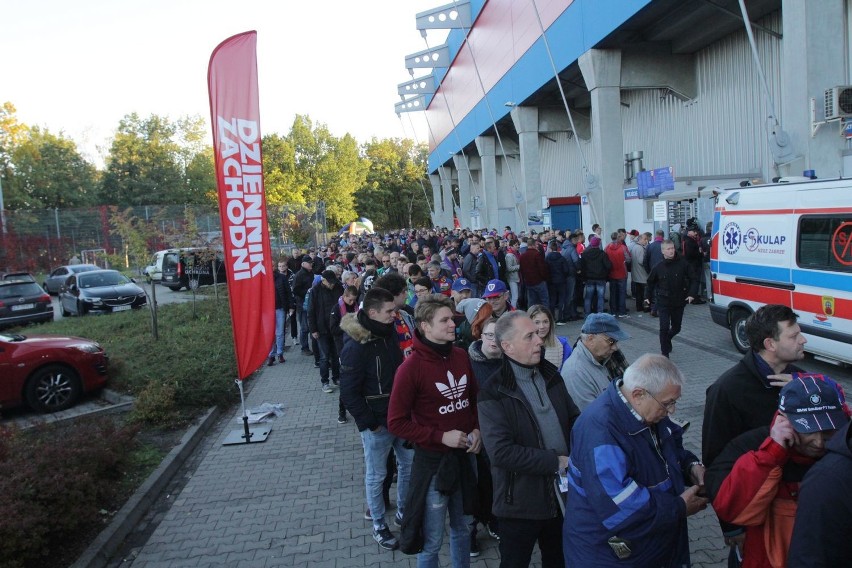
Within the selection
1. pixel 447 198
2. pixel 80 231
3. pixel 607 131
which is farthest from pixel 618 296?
pixel 447 198

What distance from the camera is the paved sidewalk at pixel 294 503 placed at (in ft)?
15.0

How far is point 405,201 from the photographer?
82250 millimetres

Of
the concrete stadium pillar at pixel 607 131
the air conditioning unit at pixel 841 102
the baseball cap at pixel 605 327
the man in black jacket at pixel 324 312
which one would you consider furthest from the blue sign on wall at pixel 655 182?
the baseball cap at pixel 605 327

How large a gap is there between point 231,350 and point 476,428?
27.3 ft

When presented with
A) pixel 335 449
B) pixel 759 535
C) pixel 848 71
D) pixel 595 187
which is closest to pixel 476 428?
pixel 759 535

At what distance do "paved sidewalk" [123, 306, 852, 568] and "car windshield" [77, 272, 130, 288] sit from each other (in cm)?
1361

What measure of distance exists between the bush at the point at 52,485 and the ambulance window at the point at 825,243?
27.7ft

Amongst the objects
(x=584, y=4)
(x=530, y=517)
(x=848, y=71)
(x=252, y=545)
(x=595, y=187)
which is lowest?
(x=252, y=545)

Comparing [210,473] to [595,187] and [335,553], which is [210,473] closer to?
[335,553]

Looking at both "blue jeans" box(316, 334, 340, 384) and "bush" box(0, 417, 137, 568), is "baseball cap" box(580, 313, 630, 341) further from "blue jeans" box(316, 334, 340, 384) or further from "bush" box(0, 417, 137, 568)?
"blue jeans" box(316, 334, 340, 384)

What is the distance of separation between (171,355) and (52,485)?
6341mm

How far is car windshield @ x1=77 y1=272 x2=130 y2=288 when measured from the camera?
776 inches

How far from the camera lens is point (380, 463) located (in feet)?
15.1

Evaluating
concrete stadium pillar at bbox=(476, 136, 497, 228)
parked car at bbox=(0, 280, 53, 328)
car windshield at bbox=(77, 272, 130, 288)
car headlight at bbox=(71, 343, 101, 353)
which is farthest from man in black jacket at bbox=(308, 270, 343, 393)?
concrete stadium pillar at bbox=(476, 136, 497, 228)
